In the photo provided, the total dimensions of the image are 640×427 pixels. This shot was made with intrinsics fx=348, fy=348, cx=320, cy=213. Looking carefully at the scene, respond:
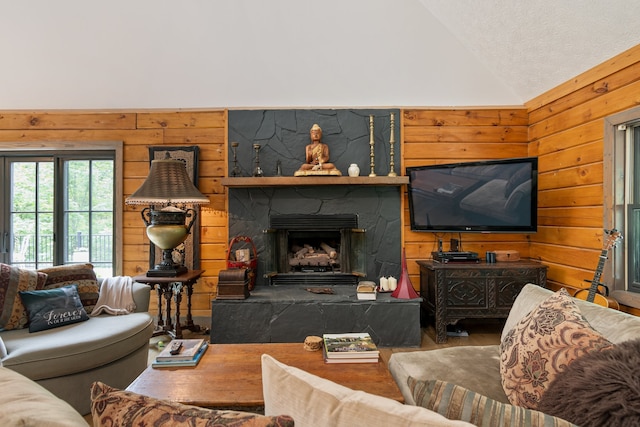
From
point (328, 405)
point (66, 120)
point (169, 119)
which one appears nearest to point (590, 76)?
point (328, 405)

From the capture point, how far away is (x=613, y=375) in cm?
82

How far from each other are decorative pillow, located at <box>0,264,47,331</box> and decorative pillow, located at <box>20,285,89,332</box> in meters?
0.04

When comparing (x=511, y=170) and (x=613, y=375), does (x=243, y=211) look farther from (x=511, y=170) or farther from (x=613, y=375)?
(x=613, y=375)

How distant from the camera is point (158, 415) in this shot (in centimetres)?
61

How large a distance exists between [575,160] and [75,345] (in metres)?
3.91

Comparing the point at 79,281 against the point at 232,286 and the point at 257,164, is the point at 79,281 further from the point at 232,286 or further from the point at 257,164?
the point at 257,164

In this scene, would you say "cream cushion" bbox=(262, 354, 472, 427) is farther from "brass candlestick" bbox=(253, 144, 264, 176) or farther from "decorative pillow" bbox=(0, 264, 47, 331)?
"brass candlestick" bbox=(253, 144, 264, 176)

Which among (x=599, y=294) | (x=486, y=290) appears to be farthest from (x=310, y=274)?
(x=599, y=294)

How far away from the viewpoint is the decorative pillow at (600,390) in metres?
0.75

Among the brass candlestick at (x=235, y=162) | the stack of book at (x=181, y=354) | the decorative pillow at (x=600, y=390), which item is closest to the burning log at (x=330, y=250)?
the brass candlestick at (x=235, y=162)

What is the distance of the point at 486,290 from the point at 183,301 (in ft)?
10.0

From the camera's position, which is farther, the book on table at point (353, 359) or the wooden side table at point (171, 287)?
the wooden side table at point (171, 287)

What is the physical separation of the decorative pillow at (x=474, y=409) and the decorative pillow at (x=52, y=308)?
2337 mm

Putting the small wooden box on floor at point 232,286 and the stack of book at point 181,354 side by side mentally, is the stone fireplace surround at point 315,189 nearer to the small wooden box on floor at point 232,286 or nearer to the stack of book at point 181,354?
the small wooden box on floor at point 232,286
